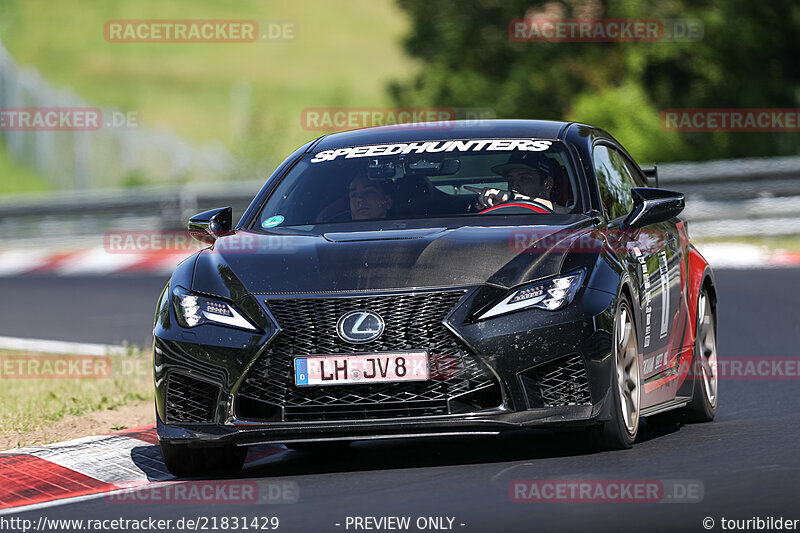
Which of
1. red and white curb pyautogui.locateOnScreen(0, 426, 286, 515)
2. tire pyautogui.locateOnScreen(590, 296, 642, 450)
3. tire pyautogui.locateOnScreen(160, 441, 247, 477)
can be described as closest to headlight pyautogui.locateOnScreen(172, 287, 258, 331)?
tire pyautogui.locateOnScreen(160, 441, 247, 477)

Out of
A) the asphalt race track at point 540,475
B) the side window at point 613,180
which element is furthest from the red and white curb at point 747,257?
the side window at point 613,180

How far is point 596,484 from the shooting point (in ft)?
21.6

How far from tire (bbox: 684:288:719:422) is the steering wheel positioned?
4.90 ft

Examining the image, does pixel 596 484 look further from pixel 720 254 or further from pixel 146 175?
pixel 146 175

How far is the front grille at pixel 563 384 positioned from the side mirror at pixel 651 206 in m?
1.23

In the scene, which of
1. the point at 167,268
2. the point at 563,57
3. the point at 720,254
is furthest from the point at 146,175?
the point at 720,254

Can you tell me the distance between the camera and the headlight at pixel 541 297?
7094mm

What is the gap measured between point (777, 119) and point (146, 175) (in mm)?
39032

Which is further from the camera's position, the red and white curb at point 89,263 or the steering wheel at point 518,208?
the red and white curb at point 89,263

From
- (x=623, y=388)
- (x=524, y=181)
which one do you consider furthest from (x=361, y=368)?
(x=524, y=181)

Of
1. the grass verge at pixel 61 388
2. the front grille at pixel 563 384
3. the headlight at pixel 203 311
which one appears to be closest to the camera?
the front grille at pixel 563 384

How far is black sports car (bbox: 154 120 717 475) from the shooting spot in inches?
278

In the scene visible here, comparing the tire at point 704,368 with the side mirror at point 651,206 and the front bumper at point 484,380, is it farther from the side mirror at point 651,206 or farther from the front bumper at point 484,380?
the front bumper at point 484,380

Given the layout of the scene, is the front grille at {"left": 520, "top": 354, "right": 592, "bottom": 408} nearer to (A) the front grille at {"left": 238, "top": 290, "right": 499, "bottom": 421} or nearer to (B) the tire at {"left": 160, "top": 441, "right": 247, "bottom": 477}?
(A) the front grille at {"left": 238, "top": 290, "right": 499, "bottom": 421}
